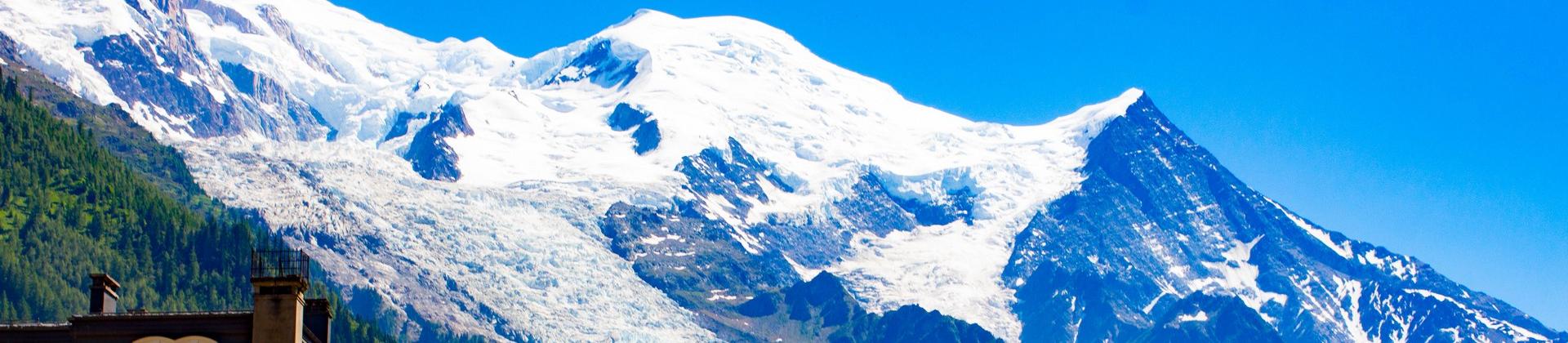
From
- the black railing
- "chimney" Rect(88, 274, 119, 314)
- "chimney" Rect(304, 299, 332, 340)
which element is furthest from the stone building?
"chimney" Rect(304, 299, 332, 340)

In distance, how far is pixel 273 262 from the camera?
263 feet

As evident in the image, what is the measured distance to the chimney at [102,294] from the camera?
8011 cm

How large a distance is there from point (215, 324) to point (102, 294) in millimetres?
8171

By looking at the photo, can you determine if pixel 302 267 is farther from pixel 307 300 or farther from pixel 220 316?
pixel 307 300

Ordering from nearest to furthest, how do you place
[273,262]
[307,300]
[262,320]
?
[262,320] → [273,262] → [307,300]

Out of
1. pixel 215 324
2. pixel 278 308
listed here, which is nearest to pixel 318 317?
pixel 215 324

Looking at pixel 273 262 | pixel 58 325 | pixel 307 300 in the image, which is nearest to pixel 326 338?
pixel 307 300

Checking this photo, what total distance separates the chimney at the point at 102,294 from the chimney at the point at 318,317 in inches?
320

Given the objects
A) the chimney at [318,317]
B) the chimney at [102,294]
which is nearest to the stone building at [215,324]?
the chimney at [102,294]

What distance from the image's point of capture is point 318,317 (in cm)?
9038

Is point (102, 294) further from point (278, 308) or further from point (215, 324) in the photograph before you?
point (278, 308)

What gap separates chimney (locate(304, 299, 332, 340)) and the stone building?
13.3m

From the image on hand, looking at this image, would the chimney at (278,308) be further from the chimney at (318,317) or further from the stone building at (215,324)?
the chimney at (318,317)

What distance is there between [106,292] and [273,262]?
16.5 feet
